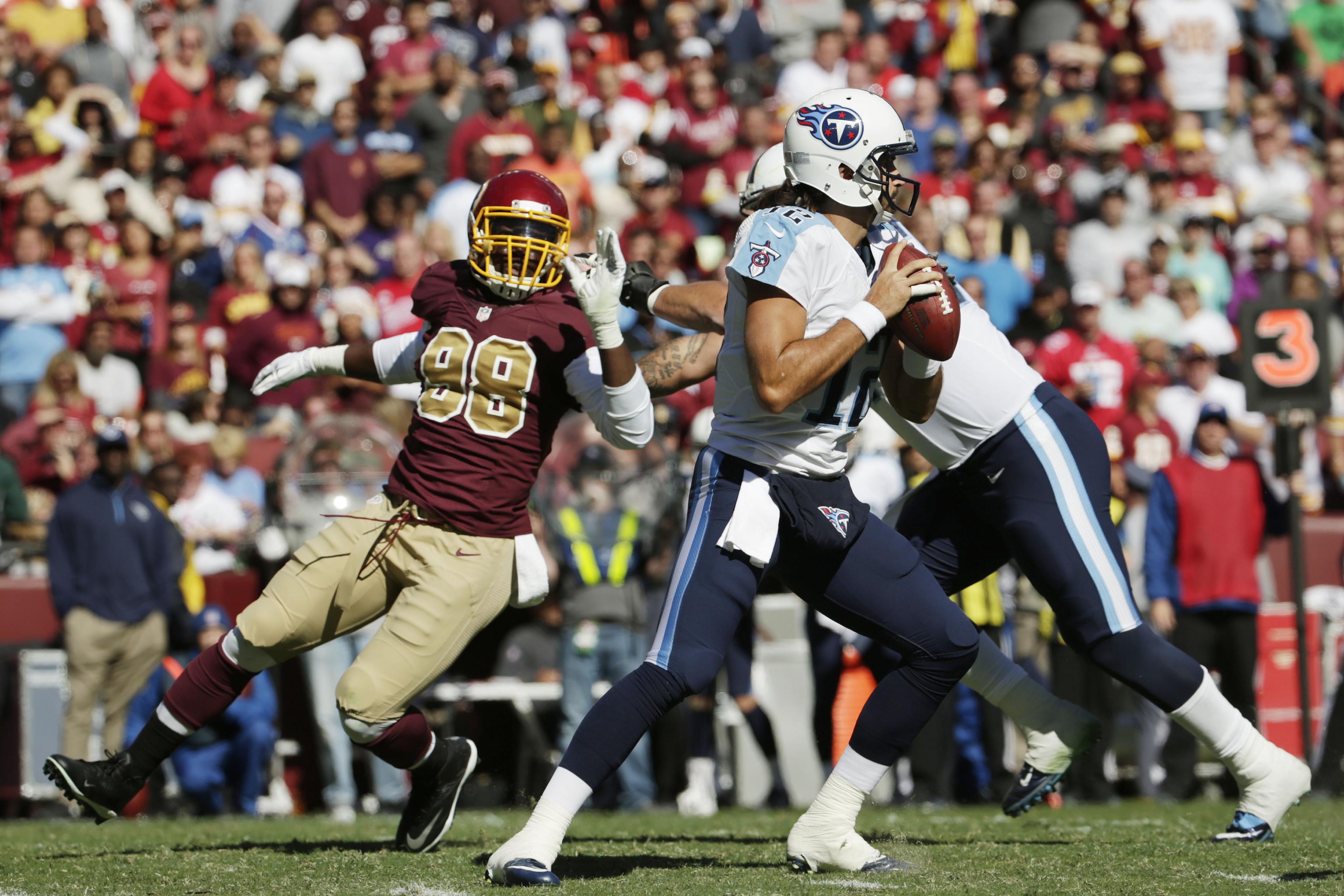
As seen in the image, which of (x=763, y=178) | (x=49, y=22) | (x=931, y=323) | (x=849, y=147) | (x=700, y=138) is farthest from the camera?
(x=49, y=22)

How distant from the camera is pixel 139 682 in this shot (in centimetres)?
877

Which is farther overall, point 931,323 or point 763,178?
point 763,178

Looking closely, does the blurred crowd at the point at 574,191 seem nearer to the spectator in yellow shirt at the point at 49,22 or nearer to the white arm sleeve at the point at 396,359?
the spectator in yellow shirt at the point at 49,22

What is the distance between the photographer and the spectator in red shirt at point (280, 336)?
34.3 feet

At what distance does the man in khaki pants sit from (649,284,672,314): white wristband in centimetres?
452

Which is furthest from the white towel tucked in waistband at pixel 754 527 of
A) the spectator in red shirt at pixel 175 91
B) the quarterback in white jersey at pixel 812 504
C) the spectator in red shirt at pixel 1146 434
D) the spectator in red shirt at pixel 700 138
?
the spectator in red shirt at pixel 175 91

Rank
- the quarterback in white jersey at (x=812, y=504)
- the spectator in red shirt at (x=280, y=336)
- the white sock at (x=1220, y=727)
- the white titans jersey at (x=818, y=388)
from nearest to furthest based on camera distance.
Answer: the quarterback in white jersey at (x=812, y=504), the white titans jersey at (x=818, y=388), the white sock at (x=1220, y=727), the spectator in red shirt at (x=280, y=336)

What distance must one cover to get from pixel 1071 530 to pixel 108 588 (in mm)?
5445

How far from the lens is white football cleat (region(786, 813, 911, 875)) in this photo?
4668mm

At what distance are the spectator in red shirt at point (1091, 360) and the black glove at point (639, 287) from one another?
588 cm

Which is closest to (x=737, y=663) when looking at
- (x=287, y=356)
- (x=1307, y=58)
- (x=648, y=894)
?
(x=287, y=356)

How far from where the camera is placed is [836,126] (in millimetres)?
4672

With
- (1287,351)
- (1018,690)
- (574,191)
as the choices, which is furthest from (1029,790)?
(574,191)

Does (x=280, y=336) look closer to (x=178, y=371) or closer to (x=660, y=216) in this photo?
(x=178, y=371)
